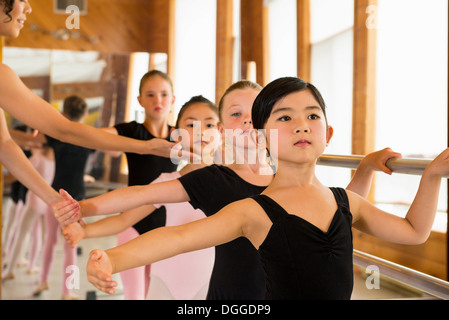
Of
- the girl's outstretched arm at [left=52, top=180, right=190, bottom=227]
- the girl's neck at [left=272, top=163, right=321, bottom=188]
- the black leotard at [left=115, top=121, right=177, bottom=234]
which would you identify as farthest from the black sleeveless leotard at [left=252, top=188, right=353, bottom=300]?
the black leotard at [left=115, top=121, right=177, bottom=234]

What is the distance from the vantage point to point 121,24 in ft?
5.16

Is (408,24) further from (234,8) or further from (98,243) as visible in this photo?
(98,243)

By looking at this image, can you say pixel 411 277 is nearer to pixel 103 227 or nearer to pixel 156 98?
pixel 103 227

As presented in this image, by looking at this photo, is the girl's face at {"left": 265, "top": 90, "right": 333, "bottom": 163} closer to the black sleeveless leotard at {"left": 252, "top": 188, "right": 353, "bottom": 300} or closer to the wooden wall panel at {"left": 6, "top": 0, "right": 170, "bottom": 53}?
the black sleeveless leotard at {"left": 252, "top": 188, "right": 353, "bottom": 300}

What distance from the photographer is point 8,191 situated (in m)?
1.96

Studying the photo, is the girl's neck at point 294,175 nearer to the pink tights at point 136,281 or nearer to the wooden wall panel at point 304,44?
the wooden wall panel at point 304,44

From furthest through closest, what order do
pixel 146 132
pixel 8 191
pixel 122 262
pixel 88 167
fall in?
1. pixel 8 191
2. pixel 88 167
3. pixel 146 132
4. pixel 122 262

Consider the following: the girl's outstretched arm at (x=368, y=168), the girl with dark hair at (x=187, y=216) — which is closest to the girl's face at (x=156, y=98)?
the girl with dark hair at (x=187, y=216)

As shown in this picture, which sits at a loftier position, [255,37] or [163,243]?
[255,37]

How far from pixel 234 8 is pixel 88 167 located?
70cm

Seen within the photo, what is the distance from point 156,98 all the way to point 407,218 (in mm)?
864

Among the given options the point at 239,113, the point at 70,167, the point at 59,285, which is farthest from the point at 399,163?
the point at 59,285

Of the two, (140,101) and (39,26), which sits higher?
(39,26)
